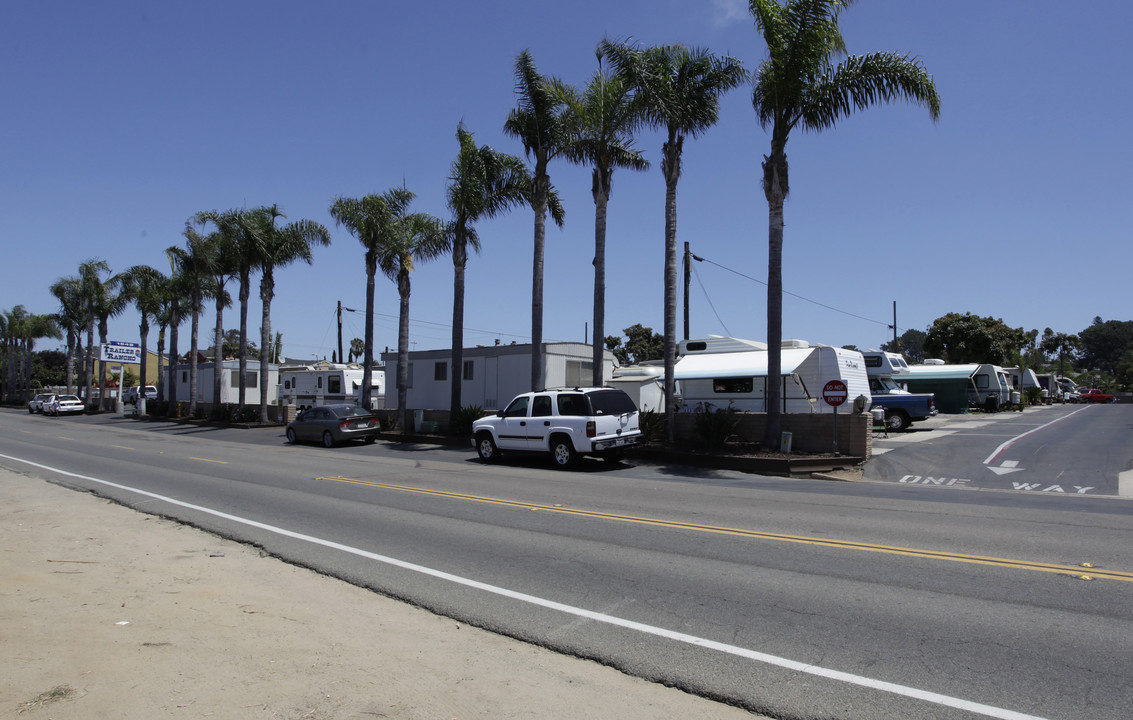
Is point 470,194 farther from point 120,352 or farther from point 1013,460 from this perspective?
point 120,352

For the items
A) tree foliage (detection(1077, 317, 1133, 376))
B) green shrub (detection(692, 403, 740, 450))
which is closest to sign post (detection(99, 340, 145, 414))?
green shrub (detection(692, 403, 740, 450))

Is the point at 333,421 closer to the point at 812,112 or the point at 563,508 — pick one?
Result: the point at 563,508

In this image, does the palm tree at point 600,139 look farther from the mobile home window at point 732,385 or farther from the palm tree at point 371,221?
the palm tree at point 371,221

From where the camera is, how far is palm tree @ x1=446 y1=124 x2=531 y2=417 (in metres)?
25.5

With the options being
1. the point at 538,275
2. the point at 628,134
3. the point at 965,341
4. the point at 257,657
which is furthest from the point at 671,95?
the point at 965,341

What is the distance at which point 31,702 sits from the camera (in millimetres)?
4137

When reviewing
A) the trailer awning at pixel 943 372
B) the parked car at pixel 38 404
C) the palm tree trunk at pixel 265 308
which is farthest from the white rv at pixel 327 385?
the parked car at pixel 38 404

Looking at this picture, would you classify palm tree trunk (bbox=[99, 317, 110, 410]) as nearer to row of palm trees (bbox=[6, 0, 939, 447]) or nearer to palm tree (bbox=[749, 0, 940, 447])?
row of palm trees (bbox=[6, 0, 939, 447])

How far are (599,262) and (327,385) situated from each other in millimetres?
21659

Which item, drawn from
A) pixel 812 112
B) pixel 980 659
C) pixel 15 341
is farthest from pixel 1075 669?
pixel 15 341

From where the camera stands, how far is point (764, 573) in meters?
7.12

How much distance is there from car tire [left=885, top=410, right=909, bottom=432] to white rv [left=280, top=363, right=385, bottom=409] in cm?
2333

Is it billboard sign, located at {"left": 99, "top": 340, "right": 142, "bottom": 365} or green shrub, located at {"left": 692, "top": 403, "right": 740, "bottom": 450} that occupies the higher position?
billboard sign, located at {"left": 99, "top": 340, "right": 142, "bottom": 365}

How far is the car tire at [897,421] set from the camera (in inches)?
1034
